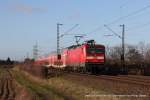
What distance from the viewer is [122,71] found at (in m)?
56.4

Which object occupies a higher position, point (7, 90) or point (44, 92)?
point (44, 92)

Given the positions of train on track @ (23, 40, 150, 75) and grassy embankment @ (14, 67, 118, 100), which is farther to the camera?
train on track @ (23, 40, 150, 75)

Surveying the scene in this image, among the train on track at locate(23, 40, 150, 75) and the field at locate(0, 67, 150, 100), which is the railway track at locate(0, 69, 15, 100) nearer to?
the field at locate(0, 67, 150, 100)

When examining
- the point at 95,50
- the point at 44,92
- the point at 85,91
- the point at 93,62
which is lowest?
the point at 44,92

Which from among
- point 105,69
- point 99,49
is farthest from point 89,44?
point 105,69

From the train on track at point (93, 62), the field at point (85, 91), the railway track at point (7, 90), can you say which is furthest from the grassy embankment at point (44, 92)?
the train on track at point (93, 62)

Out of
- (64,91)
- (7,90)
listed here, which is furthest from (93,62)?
(64,91)

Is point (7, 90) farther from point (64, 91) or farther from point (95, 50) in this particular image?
point (64, 91)

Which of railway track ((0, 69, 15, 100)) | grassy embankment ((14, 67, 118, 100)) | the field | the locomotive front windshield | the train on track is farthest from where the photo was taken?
the locomotive front windshield

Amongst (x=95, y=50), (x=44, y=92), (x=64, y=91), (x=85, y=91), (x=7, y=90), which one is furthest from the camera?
(x=95, y=50)

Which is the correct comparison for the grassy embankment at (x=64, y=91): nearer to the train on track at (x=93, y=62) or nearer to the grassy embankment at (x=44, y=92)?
the grassy embankment at (x=44, y=92)

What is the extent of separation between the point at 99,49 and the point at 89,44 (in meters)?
1.27

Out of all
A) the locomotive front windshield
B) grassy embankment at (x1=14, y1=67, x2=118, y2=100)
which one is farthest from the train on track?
grassy embankment at (x1=14, y1=67, x2=118, y2=100)

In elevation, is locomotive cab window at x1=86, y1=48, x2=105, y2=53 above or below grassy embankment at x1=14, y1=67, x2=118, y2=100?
above
